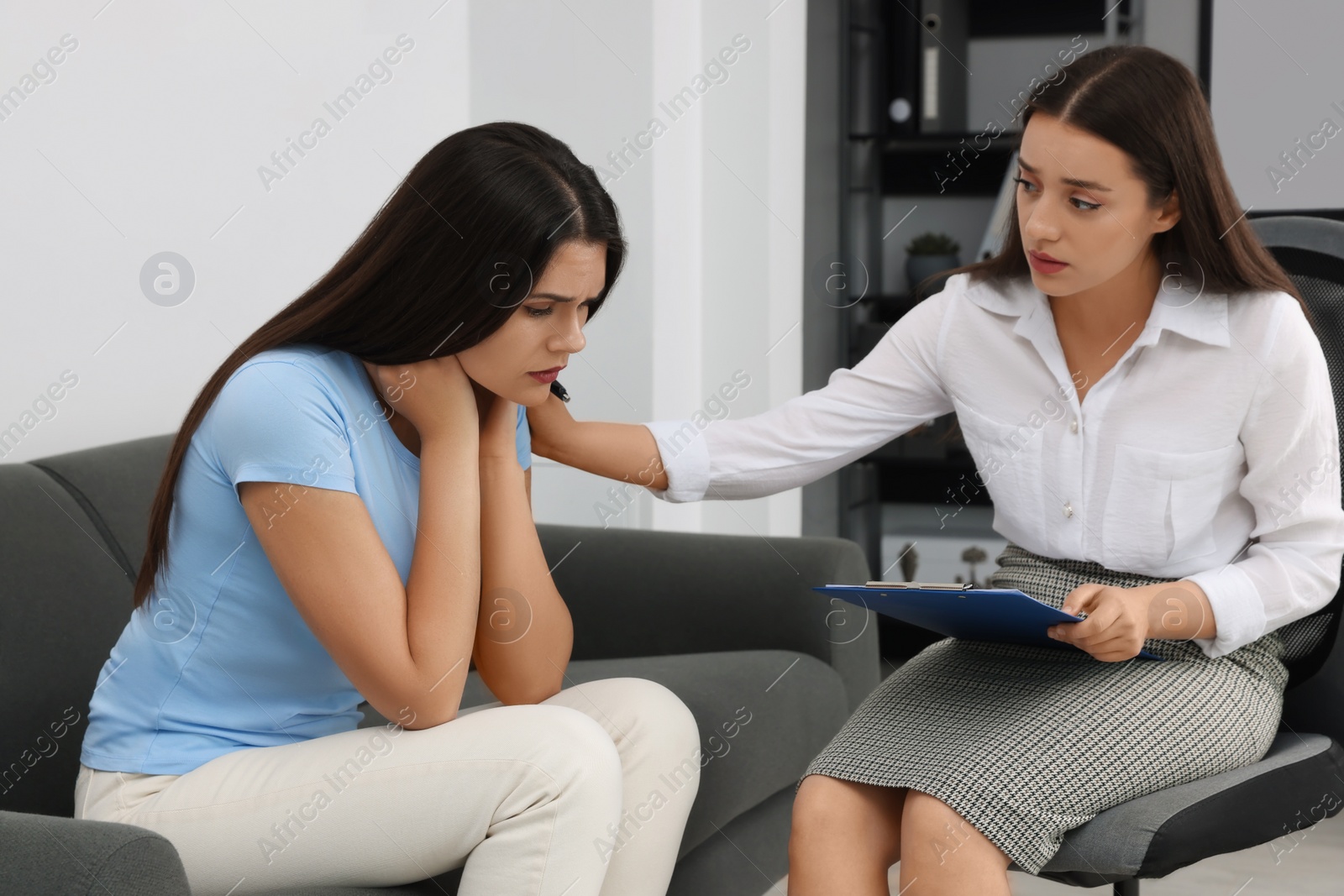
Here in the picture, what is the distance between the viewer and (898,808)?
4.02ft

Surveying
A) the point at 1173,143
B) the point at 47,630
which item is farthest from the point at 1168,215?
the point at 47,630

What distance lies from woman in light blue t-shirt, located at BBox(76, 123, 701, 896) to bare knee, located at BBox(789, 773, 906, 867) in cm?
13

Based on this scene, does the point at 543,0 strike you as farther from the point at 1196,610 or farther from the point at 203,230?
the point at 1196,610

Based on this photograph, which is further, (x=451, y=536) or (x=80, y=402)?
(x=80, y=402)

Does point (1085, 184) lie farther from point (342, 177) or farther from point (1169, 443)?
point (342, 177)

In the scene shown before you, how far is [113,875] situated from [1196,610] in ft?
3.19

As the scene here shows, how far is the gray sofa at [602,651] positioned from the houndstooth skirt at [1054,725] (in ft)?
1.27

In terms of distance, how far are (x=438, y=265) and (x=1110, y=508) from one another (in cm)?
74

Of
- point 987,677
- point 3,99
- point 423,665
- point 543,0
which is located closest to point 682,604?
point 987,677

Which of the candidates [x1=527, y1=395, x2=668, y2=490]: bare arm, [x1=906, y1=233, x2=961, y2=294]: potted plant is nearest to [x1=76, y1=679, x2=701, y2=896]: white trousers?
[x1=527, y1=395, x2=668, y2=490]: bare arm

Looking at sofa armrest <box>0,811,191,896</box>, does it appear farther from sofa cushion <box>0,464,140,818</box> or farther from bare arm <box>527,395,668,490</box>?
bare arm <box>527,395,668,490</box>

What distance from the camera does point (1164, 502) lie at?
1.28 metres

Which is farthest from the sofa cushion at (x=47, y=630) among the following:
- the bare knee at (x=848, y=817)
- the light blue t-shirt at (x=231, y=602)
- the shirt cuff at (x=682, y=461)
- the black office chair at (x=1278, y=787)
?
the black office chair at (x=1278, y=787)

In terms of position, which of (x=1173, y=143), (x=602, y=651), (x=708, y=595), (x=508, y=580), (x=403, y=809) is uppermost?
(x=1173, y=143)
